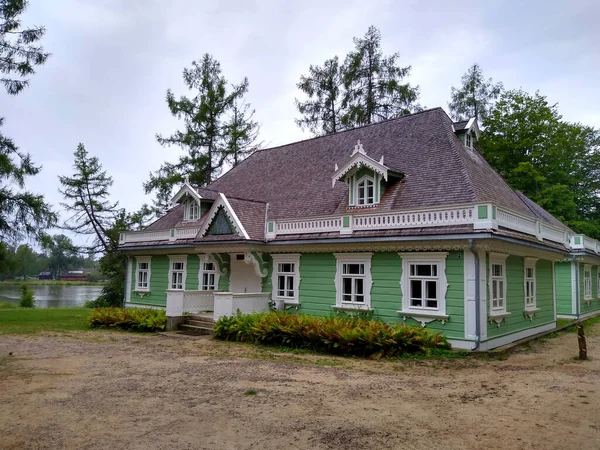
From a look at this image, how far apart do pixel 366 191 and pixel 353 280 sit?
10.4ft

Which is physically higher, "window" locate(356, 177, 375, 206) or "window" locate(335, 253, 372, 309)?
"window" locate(356, 177, 375, 206)

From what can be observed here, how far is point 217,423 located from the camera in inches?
256

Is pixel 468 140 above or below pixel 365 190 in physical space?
above

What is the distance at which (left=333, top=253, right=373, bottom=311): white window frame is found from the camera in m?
14.6

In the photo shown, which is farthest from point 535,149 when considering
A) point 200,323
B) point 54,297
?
point 54,297

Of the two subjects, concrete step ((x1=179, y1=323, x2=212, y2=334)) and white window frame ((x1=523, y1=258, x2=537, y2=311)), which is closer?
white window frame ((x1=523, y1=258, x2=537, y2=311))

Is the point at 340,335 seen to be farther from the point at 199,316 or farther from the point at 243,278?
the point at 199,316

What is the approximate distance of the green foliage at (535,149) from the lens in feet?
107

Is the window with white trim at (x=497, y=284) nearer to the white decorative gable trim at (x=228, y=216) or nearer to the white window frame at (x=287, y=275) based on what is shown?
the white window frame at (x=287, y=275)

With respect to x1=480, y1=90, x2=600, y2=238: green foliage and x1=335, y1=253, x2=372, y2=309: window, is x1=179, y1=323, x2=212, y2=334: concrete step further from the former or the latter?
x1=480, y1=90, x2=600, y2=238: green foliage

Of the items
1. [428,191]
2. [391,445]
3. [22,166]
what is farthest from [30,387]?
[22,166]

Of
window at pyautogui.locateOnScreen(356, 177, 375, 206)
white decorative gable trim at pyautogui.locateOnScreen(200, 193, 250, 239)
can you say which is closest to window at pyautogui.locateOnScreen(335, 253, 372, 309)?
window at pyautogui.locateOnScreen(356, 177, 375, 206)

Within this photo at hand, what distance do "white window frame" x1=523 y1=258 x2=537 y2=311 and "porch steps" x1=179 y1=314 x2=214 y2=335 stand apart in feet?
36.3

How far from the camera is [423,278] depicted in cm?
1345
